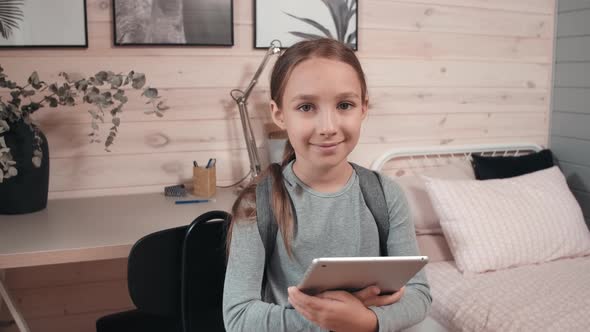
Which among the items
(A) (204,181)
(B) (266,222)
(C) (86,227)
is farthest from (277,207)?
(A) (204,181)

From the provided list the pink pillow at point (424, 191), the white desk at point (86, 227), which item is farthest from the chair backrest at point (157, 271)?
the pink pillow at point (424, 191)

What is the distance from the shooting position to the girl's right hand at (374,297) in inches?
42.6

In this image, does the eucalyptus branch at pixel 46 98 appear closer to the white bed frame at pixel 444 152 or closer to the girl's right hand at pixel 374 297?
the white bed frame at pixel 444 152

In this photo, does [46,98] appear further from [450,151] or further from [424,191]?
[450,151]

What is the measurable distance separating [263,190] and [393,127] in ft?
4.52

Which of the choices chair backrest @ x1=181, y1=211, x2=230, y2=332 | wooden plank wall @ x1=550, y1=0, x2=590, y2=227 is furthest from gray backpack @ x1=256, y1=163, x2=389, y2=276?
wooden plank wall @ x1=550, y1=0, x2=590, y2=227

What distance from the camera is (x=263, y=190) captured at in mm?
1188

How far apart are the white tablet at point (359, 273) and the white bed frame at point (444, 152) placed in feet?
4.47

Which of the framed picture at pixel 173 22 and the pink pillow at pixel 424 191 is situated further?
the pink pillow at pixel 424 191

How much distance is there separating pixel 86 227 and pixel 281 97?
0.82m

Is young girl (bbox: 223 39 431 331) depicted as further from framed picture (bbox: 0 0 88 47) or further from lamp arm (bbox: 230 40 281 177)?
framed picture (bbox: 0 0 88 47)

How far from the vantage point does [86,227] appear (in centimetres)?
172

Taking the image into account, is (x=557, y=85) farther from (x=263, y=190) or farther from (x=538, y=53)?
(x=263, y=190)

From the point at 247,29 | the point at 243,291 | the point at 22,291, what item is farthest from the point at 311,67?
the point at 22,291
